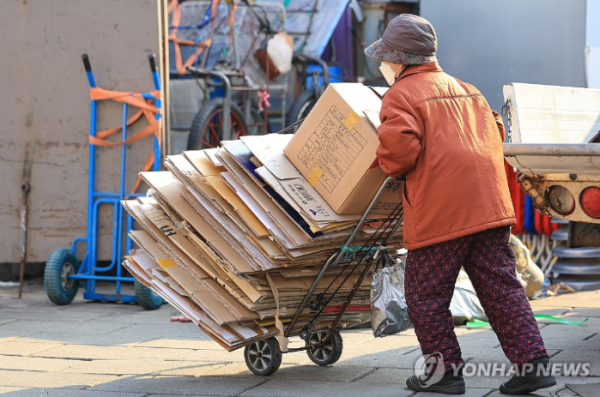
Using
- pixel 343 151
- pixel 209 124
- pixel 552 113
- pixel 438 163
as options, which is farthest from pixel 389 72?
pixel 209 124

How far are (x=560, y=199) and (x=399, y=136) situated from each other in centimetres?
155

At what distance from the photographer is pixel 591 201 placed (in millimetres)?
4914

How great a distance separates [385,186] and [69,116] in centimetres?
424

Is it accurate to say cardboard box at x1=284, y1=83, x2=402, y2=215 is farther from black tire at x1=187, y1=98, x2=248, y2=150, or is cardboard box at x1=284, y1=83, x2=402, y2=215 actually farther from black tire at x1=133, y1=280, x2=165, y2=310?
black tire at x1=187, y1=98, x2=248, y2=150

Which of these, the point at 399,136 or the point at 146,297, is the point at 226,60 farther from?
the point at 399,136

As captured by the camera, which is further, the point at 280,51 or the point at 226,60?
Answer: the point at 280,51

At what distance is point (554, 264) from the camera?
816cm

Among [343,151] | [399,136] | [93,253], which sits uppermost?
[399,136]

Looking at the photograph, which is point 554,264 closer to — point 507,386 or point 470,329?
point 470,329

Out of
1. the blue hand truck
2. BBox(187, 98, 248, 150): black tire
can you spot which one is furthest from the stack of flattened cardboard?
BBox(187, 98, 248, 150): black tire

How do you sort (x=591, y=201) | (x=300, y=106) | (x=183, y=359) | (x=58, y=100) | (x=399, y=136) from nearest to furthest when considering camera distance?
(x=399, y=136), (x=591, y=201), (x=183, y=359), (x=58, y=100), (x=300, y=106)

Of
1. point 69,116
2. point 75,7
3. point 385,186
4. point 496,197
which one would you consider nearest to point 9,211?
point 69,116

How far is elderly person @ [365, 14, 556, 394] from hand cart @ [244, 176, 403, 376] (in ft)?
1.45

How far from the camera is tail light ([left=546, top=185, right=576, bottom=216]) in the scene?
5.06 m
